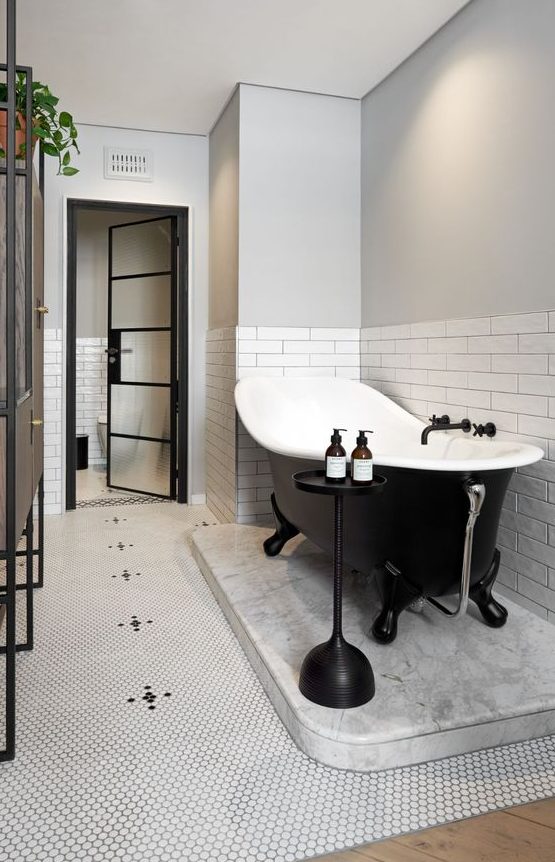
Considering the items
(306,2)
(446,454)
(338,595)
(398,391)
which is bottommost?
(338,595)

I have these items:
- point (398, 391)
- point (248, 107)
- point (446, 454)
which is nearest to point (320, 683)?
point (446, 454)

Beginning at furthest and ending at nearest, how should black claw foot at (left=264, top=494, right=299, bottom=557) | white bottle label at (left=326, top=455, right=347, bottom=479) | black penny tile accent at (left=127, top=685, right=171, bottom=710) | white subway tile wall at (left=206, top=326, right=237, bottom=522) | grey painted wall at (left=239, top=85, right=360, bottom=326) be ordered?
white subway tile wall at (left=206, top=326, right=237, bottom=522) < grey painted wall at (left=239, top=85, right=360, bottom=326) < black claw foot at (left=264, top=494, right=299, bottom=557) < black penny tile accent at (left=127, top=685, right=171, bottom=710) < white bottle label at (left=326, top=455, right=347, bottom=479)

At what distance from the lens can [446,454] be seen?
2.85 metres

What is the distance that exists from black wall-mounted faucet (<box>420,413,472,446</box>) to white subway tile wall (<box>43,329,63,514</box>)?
8.34ft

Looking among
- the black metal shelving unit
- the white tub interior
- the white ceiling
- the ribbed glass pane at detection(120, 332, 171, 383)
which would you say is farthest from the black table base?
the ribbed glass pane at detection(120, 332, 171, 383)

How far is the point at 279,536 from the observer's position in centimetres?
325

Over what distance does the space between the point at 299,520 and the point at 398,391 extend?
3.65ft

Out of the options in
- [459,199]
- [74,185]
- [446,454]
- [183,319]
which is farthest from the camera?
[183,319]

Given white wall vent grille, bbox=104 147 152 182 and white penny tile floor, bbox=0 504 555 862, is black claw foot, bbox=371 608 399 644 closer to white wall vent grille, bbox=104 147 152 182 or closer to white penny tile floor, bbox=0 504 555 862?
white penny tile floor, bbox=0 504 555 862

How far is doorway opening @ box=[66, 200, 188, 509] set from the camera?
4582 mm

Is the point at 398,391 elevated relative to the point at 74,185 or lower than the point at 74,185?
lower

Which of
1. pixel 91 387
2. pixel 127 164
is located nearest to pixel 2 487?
pixel 127 164

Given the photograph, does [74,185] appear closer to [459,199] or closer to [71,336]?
[71,336]

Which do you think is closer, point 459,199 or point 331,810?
point 331,810
